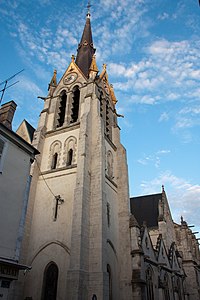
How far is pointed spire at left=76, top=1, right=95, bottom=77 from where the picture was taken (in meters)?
26.1

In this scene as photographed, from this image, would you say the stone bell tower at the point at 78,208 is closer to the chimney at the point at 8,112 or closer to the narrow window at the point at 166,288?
the chimney at the point at 8,112

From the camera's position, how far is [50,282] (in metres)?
13.2

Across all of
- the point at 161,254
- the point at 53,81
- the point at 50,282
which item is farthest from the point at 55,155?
the point at 161,254

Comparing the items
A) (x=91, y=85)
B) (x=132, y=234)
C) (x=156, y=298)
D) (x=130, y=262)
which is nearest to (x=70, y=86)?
(x=91, y=85)

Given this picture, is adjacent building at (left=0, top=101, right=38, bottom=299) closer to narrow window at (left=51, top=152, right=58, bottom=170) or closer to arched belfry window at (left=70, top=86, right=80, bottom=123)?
narrow window at (left=51, top=152, right=58, bottom=170)

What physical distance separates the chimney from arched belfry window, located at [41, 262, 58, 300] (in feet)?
25.1

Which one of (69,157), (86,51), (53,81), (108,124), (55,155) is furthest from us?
(86,51)

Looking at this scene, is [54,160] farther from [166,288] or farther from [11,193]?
[166,288]

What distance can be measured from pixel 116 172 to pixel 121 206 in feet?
9.04

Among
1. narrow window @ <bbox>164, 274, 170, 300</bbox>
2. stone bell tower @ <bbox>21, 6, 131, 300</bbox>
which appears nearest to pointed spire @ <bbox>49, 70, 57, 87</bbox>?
stone bell tower @ <bbox>21, 6, 131, 300</bbox>

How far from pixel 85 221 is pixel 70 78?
1424 centimetres

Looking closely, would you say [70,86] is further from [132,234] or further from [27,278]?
[27,278]

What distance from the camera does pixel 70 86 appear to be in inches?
886

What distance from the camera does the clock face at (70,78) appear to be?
23.1 m
